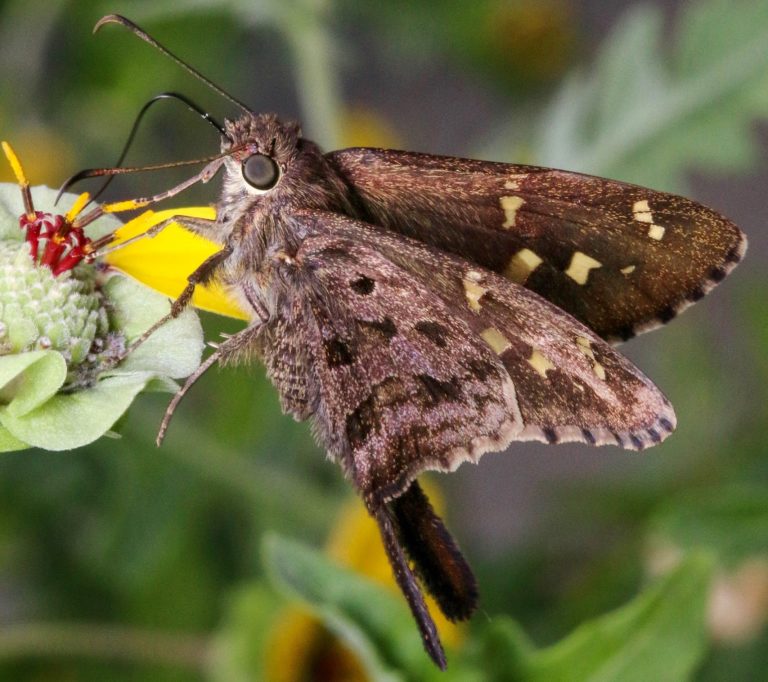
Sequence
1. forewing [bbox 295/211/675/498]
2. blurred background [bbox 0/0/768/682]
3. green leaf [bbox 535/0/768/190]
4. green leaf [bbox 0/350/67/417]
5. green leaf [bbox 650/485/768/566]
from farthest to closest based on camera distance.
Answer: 1. green leaf [bbox 535/0/768/190]
2. blurred background [bbox 0/0/768/682]
3. green leaf [bbox 650/485/768/566]
4. forewing [bbox 295/211/675/498]
5. green leaf [bbox 0/350/67/417]

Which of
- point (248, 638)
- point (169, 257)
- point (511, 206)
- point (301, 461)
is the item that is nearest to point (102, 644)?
point (248, 638)

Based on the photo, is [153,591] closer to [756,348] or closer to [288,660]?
[288,660]

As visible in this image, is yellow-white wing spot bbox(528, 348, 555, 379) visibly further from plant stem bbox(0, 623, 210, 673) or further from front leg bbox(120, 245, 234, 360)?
plant stem bbox(0, 623, 210, 673)

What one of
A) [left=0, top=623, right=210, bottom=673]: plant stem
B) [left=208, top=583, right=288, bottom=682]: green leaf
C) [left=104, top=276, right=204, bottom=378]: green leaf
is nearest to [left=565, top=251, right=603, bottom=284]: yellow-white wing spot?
[left=104, top=276, right=204, bottom=378]: green leaf

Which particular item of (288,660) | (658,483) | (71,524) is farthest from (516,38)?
(288,660)

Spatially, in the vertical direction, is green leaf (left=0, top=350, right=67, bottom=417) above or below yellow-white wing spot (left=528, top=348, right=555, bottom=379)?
above

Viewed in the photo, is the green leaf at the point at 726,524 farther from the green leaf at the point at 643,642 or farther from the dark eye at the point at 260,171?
the dark eye at the point at 260,171

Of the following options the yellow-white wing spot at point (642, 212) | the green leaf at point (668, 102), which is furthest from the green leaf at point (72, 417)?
the green leaf at point (668, 102)
